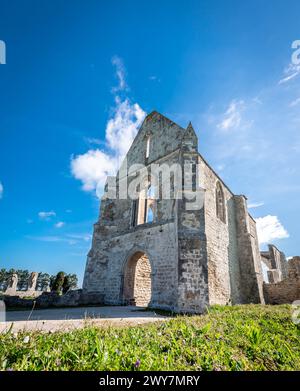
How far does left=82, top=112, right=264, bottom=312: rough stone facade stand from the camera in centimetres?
815

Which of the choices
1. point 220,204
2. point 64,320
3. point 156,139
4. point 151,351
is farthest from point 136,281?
point 151,351

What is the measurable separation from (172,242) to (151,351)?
6.89m

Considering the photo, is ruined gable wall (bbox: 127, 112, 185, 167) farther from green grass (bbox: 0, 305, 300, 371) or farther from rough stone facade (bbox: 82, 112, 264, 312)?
green grass (bbox: 0, 305, 300, 371)

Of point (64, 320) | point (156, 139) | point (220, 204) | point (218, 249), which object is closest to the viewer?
point (64, 320)

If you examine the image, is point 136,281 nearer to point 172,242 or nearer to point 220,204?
point 172,242

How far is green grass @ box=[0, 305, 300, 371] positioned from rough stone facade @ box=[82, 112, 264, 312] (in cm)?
459

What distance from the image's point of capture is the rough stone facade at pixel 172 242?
815 cm

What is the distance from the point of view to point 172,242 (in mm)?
9273

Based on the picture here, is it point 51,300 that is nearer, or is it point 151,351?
point 151,351

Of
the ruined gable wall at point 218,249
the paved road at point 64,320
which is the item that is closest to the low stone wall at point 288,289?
the ruined gable wall at point 218,249

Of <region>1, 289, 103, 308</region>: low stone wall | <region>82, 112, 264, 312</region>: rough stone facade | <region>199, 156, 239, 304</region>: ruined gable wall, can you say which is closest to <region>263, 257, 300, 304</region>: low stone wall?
<region>82, 112, 264, 312</region>: rough stone facade

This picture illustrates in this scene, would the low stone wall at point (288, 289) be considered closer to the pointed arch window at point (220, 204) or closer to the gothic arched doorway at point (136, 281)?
the pointed arch window at point (220, 204)

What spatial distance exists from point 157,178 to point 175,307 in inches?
262

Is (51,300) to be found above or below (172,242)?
below
